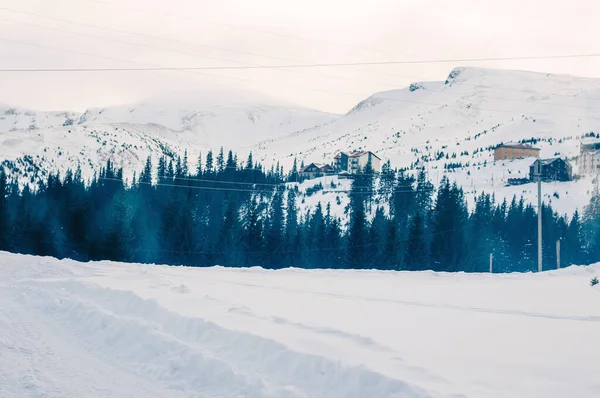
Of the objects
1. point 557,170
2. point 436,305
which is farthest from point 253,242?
point 557,170

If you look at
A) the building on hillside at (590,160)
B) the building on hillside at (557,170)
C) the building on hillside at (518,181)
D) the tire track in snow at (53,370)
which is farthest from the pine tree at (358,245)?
the building on hillside at (590,160)

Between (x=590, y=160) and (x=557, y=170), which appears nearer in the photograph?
(x=557, y=170)

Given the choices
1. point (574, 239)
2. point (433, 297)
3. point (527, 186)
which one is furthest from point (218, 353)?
point (527, 186)

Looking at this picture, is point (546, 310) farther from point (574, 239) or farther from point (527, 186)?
point (527, 186)

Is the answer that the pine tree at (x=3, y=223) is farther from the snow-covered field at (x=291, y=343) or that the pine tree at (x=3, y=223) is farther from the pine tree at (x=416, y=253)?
the snow-covered field at (x=291, y=343)

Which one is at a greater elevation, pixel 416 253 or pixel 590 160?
pixel 590 160

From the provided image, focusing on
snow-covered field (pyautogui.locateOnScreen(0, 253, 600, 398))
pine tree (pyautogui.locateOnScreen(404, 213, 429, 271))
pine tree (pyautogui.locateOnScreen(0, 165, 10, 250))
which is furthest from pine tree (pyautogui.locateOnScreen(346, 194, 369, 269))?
snow-covered field (pyautogui.locateOnScreen(0, 253, 600, 398))

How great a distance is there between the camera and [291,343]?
370 inches

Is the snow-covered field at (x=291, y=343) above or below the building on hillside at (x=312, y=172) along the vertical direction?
below

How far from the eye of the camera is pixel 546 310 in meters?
15.5

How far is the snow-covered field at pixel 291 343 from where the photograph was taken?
24.6 feet

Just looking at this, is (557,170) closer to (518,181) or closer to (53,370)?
(518,181)

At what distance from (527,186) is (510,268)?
65162 millimetres

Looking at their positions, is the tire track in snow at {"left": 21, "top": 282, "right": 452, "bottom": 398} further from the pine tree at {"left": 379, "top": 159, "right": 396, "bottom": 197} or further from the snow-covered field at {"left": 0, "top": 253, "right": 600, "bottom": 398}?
the pine tree at {"left": 379, "top": 159, "right": 396, "bottom": 197}
